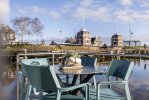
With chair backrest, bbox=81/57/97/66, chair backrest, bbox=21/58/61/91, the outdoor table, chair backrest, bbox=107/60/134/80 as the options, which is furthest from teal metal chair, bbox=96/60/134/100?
chair backrest, bbox=81/57/97/66

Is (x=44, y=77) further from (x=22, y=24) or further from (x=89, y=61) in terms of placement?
(x=22, y=24)

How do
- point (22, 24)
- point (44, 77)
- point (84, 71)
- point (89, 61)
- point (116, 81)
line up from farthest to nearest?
point (22, 24) < point (89, 61) < point (84, 71) < point (116, 81) < point (44, 77)

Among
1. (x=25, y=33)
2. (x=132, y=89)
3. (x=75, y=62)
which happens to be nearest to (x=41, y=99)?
(x=75, y=62)

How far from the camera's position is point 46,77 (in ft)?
8.53

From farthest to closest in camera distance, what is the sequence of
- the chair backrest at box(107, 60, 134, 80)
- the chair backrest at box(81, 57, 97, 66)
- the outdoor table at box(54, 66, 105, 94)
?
the chair backrest at box(81, 57, 97, 66) → the outdoor table at box(54, 66, 105, 94) → the chair backrest at box(107, 60, 134, 80)

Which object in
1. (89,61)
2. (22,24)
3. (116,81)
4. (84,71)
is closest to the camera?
(116,81)

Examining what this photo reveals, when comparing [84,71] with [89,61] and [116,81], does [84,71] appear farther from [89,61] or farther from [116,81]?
[89,61]

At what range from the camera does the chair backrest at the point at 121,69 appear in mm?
3076

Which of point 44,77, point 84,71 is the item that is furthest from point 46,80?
point 84,71

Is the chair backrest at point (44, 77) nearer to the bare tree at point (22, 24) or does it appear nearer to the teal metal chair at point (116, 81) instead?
the teal metal chair at point (116, 81)

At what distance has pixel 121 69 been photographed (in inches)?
130

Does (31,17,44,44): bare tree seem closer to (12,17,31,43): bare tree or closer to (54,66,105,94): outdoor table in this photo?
(12,17,31,43): bare tree

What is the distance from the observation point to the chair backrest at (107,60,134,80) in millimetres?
3076

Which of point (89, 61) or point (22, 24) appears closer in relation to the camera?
point (89, 61)
